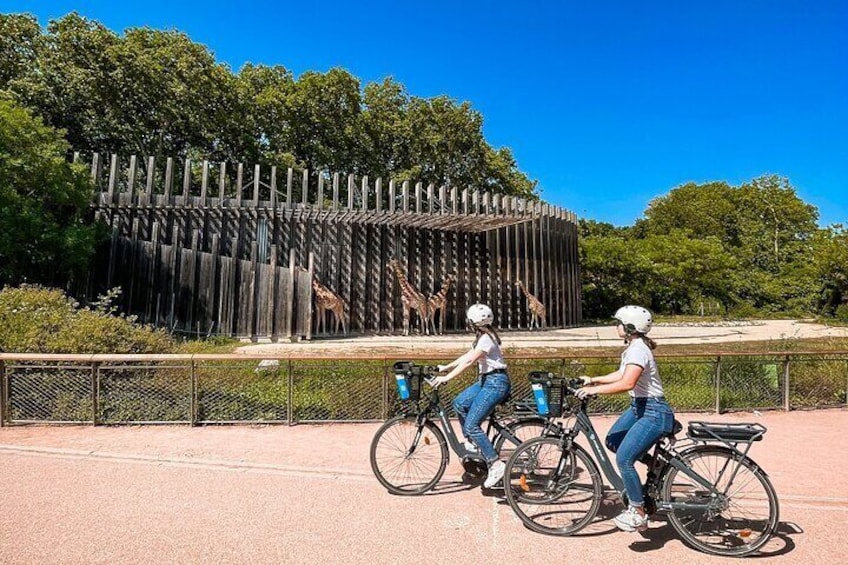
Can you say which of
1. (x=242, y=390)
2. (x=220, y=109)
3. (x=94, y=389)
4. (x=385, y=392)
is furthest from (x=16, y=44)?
(x=385, y=392)

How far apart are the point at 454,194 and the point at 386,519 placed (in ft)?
48.6

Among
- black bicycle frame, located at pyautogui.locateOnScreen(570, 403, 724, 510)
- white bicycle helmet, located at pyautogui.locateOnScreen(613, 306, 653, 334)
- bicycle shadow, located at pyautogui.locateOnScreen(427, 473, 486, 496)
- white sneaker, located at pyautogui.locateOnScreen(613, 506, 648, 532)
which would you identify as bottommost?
bicycle shadow, located at pyautogui.locateOnScreen(427, 473, 486, 496)

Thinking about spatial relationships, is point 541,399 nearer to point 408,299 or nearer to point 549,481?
point 549,481

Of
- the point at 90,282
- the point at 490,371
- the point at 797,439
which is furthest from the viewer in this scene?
the point at 90,282

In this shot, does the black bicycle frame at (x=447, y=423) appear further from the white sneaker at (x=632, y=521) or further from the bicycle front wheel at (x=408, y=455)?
the white sneaker at (x=632, y=521)

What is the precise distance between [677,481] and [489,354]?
1.68 m

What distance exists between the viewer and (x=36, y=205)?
12.1 meters

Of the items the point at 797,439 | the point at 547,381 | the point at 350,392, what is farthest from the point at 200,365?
the point at 797,439

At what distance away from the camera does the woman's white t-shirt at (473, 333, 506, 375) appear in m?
4.70

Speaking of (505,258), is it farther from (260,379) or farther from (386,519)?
(386,519)

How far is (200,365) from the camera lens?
743 cm

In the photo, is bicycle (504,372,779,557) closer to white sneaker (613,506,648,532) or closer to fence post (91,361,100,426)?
white sneaker (613,506,648,532)

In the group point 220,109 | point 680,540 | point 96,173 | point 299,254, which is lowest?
point 680,540

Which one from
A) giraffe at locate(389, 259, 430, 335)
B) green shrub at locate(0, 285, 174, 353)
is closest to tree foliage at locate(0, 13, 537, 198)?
giraffe at locate(389, 259, 430, 335)
